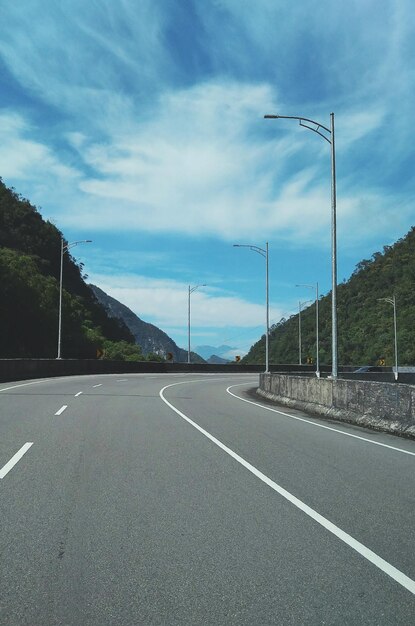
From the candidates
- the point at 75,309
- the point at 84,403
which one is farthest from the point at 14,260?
the point at 84,403

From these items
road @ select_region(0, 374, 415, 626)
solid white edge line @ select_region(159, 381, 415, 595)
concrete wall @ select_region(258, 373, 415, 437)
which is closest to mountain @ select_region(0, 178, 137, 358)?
concrete wall @ select_region(258, 373, 415, 437)

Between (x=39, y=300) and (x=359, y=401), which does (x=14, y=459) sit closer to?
(x=359, y=401)

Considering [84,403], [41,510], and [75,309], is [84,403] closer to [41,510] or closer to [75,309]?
[41,510]

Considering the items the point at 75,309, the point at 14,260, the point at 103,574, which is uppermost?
the point at 14,260

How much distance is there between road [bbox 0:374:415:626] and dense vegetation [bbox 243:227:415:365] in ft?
228

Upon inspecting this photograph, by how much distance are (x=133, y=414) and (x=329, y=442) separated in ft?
20.9

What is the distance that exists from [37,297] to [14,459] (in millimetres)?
75610

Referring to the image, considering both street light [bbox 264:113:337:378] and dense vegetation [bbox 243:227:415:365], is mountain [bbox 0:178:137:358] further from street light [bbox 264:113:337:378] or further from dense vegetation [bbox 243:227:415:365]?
street light [bbox 264:113:337:378]

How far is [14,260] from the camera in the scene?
292 ft

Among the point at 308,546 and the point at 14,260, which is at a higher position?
the point at 14,260

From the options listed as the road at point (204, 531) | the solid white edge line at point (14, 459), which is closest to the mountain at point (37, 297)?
the solid white edge line at point (14, 459)

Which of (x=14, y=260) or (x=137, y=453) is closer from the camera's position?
(x=137, y=453)

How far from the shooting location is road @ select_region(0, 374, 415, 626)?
171 inches

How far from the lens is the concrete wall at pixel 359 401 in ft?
47.6
